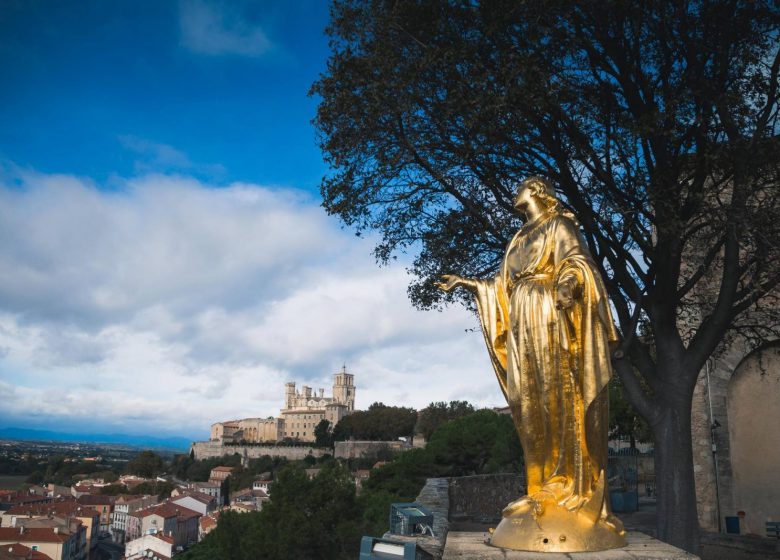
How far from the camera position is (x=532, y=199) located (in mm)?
4410

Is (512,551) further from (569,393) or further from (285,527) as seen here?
(285,527)

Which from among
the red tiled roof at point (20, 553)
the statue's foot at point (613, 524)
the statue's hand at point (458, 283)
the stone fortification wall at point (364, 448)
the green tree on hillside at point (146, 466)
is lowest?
the red tiled roof at point (20, 553)

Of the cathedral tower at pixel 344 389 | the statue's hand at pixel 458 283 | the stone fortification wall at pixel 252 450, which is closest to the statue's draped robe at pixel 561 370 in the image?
the statue's hand at pixel 458 283

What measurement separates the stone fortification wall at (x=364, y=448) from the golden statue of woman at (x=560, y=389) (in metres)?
69.8

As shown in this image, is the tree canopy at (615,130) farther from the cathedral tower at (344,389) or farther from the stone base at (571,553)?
the cathedral tower at (344,389)

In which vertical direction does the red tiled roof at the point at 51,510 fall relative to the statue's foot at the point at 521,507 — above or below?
below

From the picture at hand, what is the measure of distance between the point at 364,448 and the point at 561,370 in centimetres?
7314

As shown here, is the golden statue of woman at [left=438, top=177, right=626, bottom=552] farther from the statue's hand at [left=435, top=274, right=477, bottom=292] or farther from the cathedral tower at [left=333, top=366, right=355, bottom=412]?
the cathedral tower at [left=333, top=366, right=355, bottom=412]

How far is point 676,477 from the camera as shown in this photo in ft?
22.6

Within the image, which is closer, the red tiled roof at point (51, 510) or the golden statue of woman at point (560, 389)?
the golden statue of woman at point (560, 389)

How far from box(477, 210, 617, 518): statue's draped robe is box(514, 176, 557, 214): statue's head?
0.26m

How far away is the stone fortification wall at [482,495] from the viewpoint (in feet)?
39.6

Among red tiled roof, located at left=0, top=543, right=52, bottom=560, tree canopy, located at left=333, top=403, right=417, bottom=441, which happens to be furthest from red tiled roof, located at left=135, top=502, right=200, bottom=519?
tree canopy, located at left=333, top=403, right=417, bottom=441

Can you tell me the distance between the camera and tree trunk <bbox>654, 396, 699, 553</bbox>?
22.2 feet
